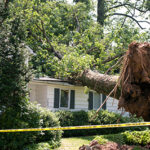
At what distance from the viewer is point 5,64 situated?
798 centimetres

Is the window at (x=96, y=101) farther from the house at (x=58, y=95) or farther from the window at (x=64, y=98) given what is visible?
the window at (x=64, y=98)

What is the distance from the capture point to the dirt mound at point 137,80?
4.32 meters

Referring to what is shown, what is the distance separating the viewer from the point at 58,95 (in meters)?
15.4

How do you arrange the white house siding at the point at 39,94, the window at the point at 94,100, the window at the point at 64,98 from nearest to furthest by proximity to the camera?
the white house siding at the point at 39,94 → the window at the point at 64,98 → the window at the point at 94,100

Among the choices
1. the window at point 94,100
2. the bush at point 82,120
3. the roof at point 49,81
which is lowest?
the bush at point 82,120

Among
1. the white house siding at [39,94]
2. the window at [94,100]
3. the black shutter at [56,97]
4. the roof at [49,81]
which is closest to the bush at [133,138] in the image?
the roof at [49,81]

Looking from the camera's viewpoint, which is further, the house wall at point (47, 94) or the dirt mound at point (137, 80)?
the house wall at point (47, 94)

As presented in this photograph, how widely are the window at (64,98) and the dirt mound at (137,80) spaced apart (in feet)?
36.0

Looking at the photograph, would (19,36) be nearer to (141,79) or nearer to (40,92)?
(141,79)

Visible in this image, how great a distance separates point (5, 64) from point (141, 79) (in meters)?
5.19

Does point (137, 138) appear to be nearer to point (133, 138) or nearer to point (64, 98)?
point (133, 138)

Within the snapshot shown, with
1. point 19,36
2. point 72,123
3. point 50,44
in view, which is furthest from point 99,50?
point 19,36

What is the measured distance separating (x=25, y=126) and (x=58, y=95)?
779 centimetres

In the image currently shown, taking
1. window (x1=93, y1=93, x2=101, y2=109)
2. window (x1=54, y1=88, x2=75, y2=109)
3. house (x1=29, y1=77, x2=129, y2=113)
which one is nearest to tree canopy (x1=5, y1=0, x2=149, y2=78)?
house (x1=29, y1=77, x2=129, y2=113)
